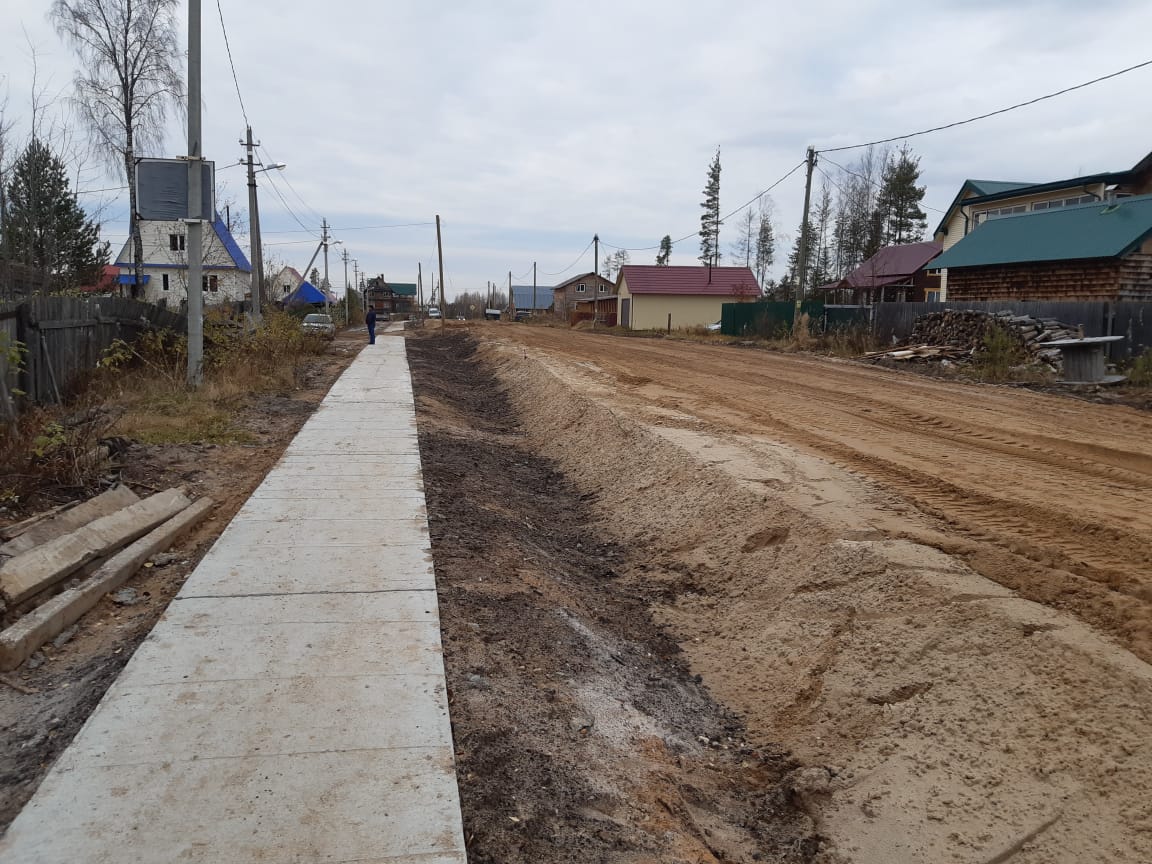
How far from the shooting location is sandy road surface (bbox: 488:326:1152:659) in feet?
15.9

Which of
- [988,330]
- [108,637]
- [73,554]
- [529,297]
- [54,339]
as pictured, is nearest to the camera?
[108,637]

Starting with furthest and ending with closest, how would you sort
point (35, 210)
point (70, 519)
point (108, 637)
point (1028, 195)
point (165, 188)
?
point (1028, 195) → point (35, 210) → point (165, 188) → point (70, 519) → point (108, 637)

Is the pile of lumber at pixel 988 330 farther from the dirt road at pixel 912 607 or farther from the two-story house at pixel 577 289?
the two-story house at pixel 577 289

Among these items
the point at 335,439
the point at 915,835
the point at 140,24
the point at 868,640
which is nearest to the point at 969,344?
the point at 335,439

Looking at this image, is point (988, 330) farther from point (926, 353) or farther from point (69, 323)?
point (69, 323)

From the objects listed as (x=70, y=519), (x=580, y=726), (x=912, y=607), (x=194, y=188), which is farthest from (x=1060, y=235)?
(x=70, y=519)

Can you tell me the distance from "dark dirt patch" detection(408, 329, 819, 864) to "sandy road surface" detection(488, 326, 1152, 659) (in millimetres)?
1867

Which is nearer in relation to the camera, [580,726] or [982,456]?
[580,726]

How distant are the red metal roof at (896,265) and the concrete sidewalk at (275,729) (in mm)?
44827

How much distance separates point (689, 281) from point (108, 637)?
2151 inches

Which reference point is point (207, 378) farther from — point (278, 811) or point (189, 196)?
point (278, 811)

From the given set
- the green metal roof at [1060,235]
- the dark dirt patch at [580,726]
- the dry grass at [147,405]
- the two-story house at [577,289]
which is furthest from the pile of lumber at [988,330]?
the two-story house at [577,289]

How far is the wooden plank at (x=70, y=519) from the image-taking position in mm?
5080

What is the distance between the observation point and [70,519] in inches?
221
